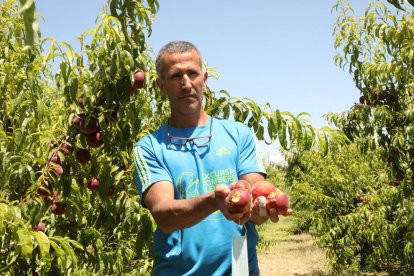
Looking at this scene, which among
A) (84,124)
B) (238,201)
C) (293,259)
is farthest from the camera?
(293,259)

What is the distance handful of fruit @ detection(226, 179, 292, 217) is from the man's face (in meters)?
0.38

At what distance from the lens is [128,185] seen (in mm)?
2824

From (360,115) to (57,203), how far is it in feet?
12.5

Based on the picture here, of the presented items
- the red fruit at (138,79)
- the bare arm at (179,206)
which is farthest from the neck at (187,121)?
the red fruit at (138,79)

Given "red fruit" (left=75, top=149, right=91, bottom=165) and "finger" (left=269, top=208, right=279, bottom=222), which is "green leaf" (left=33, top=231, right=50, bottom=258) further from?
"red fruit" (left=75, top=149, right=91, bottom=165)

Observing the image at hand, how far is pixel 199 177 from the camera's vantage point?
1.63m

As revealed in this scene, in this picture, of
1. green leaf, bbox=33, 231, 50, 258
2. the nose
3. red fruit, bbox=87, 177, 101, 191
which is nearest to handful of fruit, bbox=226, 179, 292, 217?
the nose

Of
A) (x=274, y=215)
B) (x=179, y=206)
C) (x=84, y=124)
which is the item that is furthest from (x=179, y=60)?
(x=84, y=124)

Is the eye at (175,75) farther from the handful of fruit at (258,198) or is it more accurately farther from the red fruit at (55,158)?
the red fruit at (55,158)

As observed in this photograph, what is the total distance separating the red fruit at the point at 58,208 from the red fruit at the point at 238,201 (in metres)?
1.63

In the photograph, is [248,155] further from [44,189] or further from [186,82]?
[44,189]

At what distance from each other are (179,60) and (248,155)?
403mm

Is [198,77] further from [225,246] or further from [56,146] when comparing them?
[56,146]

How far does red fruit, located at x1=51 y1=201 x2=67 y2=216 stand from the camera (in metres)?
2.68
